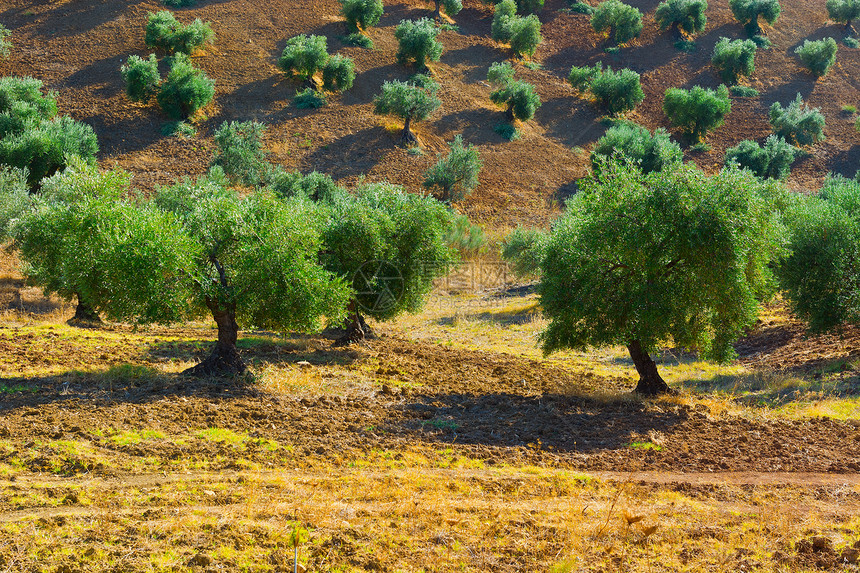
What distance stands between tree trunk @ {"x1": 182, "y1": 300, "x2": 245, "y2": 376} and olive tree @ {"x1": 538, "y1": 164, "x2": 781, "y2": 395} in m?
9.12

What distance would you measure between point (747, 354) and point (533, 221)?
2760cm

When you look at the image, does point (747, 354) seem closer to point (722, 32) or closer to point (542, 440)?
point (542, 440)

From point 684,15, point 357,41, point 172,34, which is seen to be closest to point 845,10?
point 684,15

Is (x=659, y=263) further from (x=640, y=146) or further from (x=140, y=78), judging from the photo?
(x=140, y=78)

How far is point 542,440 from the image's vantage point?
572 inches

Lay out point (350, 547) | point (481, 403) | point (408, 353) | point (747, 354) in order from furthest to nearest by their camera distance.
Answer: point (747, 354) → point (408, 353) → point (481, 403) → point (350, 547)

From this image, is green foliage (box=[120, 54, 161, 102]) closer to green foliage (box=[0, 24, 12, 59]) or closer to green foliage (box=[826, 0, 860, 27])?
green foliage (box=[0, 24, 12, 59])

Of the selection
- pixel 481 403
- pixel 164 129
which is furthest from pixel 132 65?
pixel 481 403

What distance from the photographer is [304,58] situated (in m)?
57.2

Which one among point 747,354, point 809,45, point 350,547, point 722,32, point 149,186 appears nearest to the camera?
point 350,547

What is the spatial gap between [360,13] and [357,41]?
3187 millimetres

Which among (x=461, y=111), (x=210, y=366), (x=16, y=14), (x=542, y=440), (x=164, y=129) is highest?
(x=16, y=14)

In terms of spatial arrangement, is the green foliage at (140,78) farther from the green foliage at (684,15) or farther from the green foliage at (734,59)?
the green foliage at (684,15)

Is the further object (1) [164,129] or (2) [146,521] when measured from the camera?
(1) [164,129]
